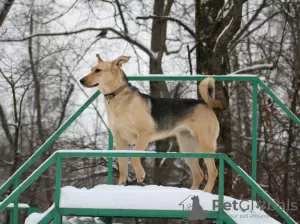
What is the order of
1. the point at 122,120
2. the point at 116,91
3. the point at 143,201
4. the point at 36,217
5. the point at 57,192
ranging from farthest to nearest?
the point at 116,91, the point at 122,120, the point at 36,217, the point at 143,201, the point at 57,192

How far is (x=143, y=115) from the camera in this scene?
7.34 m

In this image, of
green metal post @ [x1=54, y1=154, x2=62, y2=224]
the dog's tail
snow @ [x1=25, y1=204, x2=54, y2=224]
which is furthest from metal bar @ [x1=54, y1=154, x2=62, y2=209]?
the dog's tail

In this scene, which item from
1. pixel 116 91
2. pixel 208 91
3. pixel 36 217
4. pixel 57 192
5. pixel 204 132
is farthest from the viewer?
pixel 208 91

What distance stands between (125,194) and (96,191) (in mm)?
361

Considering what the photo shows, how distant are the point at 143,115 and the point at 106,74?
A: 25.8 inches

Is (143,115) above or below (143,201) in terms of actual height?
above

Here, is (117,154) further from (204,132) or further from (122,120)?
(204,132)

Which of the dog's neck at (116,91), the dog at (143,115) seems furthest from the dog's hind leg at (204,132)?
the dog's neck at (116,91)

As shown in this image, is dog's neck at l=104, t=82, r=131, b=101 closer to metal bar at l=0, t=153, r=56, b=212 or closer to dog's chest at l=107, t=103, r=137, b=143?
dog's chest at l=107, t=103, r=137, b=143

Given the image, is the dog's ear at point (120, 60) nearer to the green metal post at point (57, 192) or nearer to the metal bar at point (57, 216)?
the green metal post at point (57, 192)

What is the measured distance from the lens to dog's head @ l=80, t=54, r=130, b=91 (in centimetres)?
729

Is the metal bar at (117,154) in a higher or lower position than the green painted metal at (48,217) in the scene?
higher

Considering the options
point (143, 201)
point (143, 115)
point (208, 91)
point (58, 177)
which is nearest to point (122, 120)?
point (143, 115)

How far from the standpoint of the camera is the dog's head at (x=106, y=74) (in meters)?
7.29
